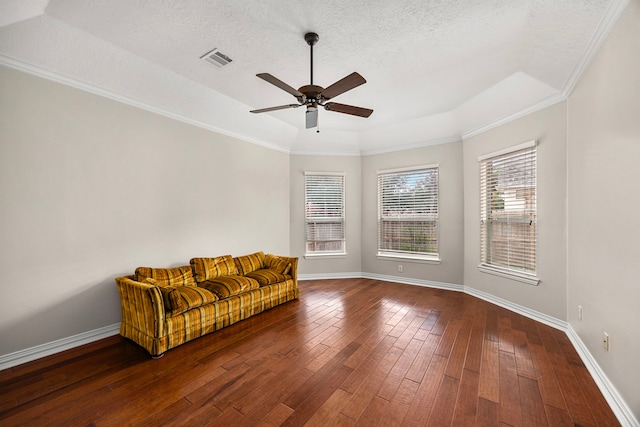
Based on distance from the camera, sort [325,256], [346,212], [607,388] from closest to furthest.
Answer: [607,388] → [325,256] → [346,212]

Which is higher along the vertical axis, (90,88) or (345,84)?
(90,88)

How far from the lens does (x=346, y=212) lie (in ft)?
19.4

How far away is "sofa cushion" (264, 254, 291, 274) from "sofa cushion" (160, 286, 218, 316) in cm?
131

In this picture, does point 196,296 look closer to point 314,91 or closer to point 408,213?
point 314,91

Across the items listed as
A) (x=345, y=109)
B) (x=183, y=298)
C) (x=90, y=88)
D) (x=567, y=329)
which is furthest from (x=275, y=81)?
(x=567, y=329)

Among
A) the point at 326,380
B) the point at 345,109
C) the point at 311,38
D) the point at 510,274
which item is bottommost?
the point at 326,380

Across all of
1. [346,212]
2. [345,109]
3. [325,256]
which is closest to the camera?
[345,109]

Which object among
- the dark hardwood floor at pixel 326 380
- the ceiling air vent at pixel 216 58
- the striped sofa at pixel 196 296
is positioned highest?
the ceiling air vent at pixel 216 58

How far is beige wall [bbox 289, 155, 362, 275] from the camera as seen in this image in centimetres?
576

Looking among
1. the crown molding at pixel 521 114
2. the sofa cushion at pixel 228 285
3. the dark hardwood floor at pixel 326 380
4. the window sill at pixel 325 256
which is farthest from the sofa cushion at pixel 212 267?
the crown molding at pixel 521 114

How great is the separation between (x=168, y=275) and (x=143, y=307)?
0.67 metres

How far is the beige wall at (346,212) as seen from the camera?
5.76m

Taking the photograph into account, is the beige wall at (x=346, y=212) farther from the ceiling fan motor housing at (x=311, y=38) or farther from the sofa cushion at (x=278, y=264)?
the ceiling fan motor housing at (x=311, y=38)

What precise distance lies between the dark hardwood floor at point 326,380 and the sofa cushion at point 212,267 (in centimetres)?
85
